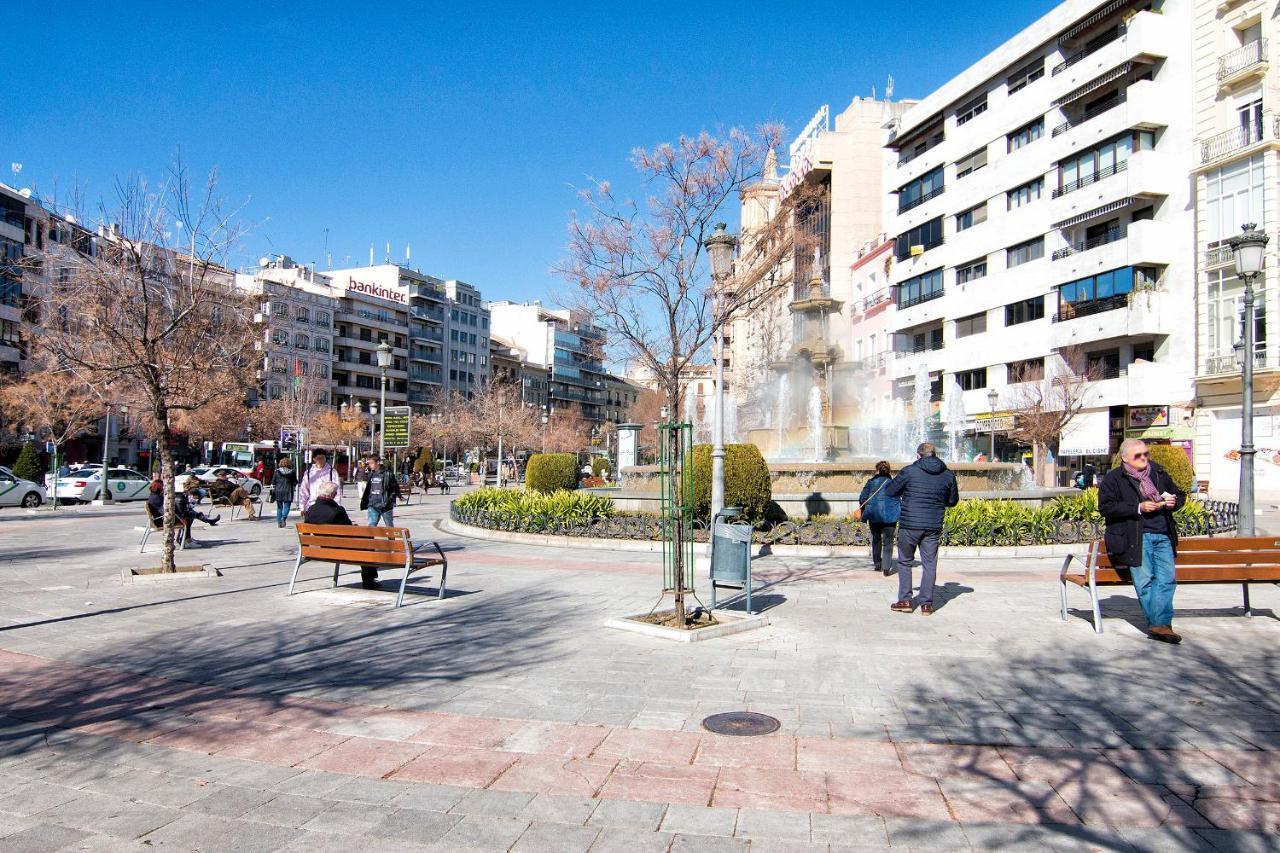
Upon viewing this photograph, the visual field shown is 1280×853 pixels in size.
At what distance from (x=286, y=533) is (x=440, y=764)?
595 inches

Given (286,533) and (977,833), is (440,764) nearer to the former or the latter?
(977,833)

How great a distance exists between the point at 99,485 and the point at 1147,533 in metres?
33.4

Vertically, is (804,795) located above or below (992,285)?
below

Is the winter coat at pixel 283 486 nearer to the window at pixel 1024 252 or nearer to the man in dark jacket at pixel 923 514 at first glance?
the man in dark jacket at pixel 923 514

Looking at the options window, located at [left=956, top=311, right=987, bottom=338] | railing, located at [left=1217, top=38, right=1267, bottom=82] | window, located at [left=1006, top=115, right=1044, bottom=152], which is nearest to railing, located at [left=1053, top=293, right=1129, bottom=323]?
window, located at [left=956, top=311, right=987, bottom=338]

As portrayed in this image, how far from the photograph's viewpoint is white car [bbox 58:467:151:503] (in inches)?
1217

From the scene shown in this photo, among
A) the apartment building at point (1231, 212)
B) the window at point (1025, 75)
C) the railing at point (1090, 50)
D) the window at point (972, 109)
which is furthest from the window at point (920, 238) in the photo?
the apartment building at point (1231, 212)

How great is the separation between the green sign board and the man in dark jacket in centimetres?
2002

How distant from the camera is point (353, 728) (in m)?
Result: 5.00

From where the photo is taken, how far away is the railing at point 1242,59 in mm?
31452

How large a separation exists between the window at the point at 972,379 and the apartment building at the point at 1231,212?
10.5 m

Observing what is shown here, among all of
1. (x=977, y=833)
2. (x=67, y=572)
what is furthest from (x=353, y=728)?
(x=67, y=572)

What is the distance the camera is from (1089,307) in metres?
36.5

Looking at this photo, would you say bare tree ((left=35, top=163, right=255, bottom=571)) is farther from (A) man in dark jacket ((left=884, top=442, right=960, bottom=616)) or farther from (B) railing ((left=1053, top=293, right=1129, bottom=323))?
(B) railing ((left=1053, top=293, right=1129, bottom=323))
